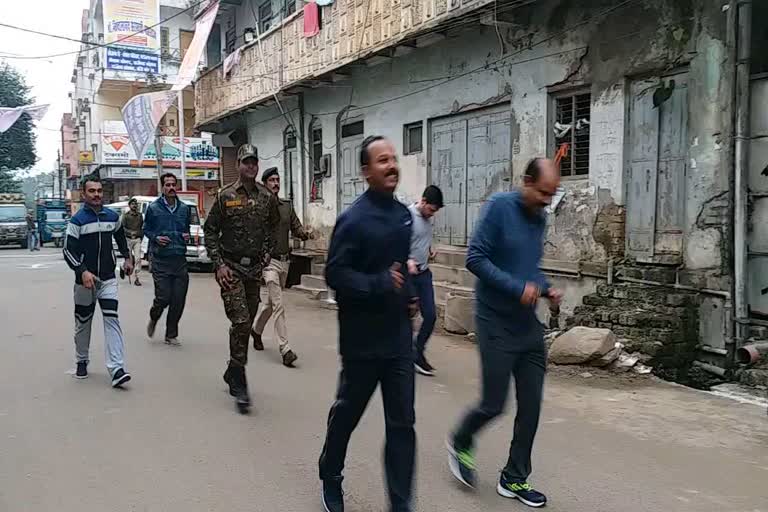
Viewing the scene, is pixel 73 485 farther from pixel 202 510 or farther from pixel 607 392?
pixel 607 392

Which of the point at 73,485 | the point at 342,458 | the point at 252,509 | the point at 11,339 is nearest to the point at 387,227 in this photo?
the point at 342,458

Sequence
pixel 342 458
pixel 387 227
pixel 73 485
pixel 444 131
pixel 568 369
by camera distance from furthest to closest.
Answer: pixel 444 131 → pixel 568 369 → pixel 73 485 → pixel 342 458 → pixel 387 227

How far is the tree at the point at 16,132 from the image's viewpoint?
1522 inches

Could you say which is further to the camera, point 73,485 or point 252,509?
point 73,485

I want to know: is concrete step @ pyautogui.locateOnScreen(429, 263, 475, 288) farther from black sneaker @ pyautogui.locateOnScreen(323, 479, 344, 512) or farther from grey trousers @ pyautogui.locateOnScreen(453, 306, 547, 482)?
black sneaker @ pyautogui.locateOnScreen(323, 479, 344, 512)

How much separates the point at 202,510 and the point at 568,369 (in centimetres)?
438

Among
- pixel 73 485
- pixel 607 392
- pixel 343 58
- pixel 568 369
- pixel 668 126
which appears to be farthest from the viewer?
pixel 343 58

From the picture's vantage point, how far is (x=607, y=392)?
6.14 meters

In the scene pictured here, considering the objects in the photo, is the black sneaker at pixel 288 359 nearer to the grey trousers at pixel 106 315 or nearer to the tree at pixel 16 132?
the grey trousers at pixel 106 315

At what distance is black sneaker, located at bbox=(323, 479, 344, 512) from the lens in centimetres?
346

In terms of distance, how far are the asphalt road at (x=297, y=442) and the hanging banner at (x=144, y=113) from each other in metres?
15.9

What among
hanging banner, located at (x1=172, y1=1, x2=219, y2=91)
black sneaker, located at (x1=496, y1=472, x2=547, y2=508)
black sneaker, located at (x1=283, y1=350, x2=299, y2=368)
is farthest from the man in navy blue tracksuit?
hanging banner, located at (x1=172, y1=1, x2=219, y2=91)

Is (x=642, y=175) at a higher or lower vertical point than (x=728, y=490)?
higher

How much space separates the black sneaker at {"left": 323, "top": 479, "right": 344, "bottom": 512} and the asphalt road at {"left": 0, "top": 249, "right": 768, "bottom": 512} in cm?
16
